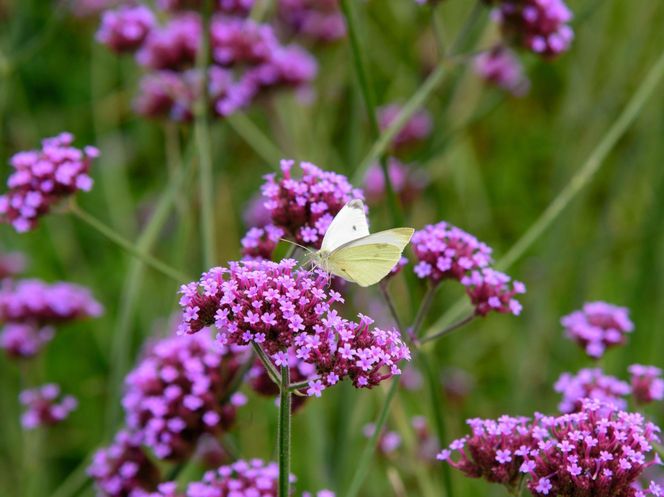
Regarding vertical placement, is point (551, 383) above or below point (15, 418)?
above

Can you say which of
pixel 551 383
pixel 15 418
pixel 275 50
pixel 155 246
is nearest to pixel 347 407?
pixel 551 383

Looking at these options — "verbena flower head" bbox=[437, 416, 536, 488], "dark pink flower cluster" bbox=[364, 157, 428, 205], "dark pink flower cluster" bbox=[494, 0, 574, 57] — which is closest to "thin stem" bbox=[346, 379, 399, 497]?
"verbena flower head" bbox=[437, 416, 536, 488]

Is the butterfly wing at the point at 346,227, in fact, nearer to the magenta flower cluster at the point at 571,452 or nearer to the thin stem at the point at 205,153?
the magenta flower cluster at the point at 571,452

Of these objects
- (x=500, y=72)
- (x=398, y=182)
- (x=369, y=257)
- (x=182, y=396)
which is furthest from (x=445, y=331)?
(x=500, y=72)

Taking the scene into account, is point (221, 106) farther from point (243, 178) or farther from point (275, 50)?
point (243, 178)

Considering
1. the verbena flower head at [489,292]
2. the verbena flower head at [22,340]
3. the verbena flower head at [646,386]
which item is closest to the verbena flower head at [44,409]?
the verbena flower head at [22,340]

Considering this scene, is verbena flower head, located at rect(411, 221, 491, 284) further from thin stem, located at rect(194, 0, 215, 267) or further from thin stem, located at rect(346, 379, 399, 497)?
thin stem, located at rect(194, 0, 215, 267)

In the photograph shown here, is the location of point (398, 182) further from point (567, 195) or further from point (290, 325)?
point (290, 325)
